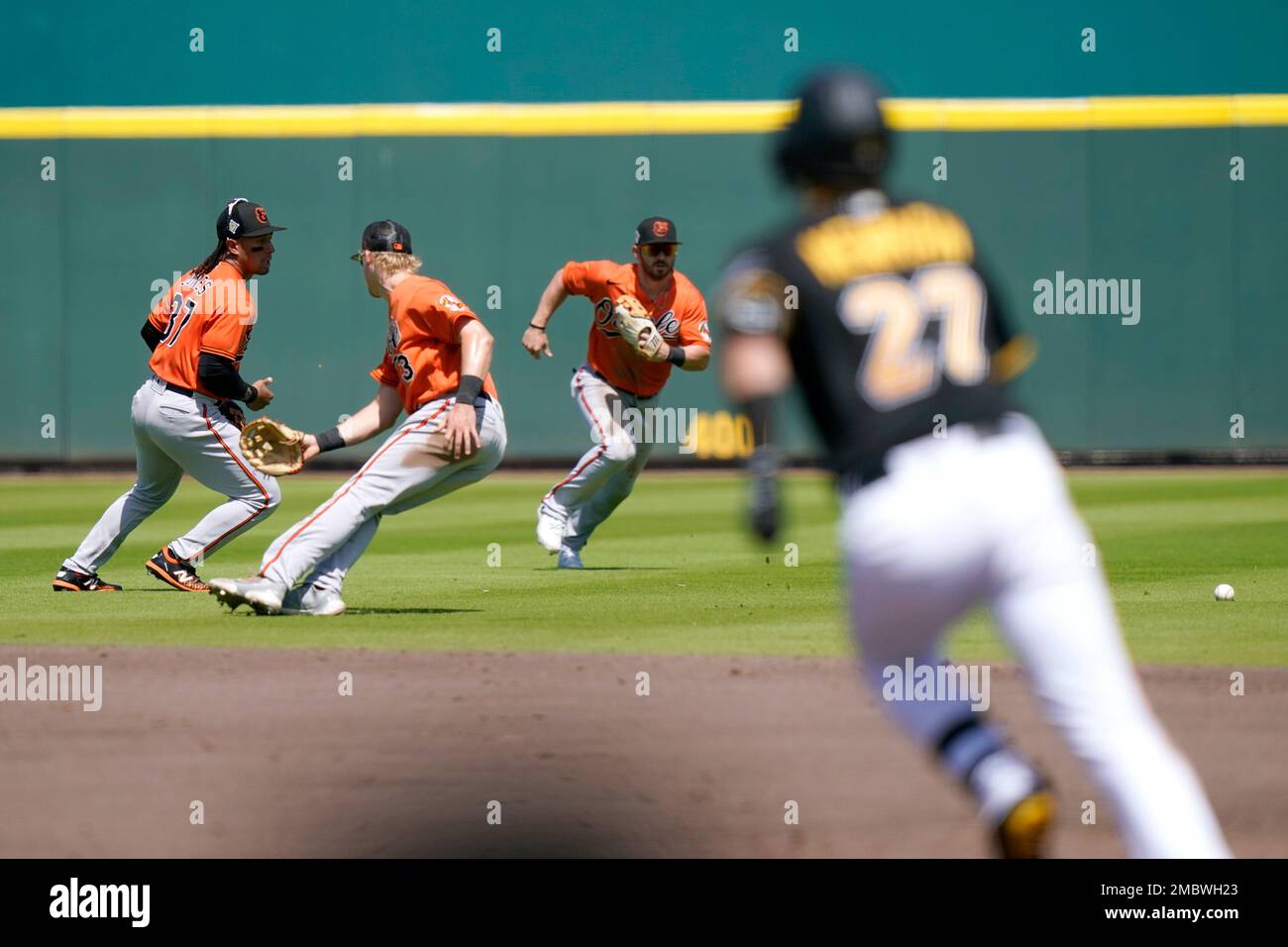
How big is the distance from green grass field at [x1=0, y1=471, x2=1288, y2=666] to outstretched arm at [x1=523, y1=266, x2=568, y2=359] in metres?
1.55

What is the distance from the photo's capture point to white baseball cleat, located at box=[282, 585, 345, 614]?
8.95 meters

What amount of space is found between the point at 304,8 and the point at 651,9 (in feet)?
15.7

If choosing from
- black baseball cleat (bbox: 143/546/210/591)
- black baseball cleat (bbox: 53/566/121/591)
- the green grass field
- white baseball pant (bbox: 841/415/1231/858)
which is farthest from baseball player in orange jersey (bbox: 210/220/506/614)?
white baseball pant (bbox: 841/415/1231/858)

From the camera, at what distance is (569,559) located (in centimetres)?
1172

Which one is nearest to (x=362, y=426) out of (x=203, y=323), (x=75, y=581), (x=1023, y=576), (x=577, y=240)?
(x=203, y=323)

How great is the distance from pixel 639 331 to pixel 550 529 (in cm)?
148

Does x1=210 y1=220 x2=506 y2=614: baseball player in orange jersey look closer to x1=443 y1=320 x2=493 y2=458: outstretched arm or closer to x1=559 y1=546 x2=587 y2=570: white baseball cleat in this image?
x1=443 y1=320 x2=493 y2=458: outstretched arm

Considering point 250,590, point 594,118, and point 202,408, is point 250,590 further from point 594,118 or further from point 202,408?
point 594,118

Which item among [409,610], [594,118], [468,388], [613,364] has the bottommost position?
[409,610]

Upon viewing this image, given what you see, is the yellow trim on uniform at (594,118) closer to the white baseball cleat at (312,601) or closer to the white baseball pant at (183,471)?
the white baseball pant at (183,471)

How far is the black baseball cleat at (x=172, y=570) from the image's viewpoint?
10.2 m

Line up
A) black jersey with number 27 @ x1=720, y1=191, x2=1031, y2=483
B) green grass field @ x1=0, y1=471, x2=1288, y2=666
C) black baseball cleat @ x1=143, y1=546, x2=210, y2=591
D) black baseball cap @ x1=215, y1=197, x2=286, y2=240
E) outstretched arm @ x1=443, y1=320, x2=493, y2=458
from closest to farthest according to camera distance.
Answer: black jersey with number 27 @ x1=720, y1=191, x2=1031, y2=483
green grass field @ x1=0, y1=471, x2=1288, y2=666
outstretched arm @ x1=443, y1=320, x2=493, y2=458
black baseball cap @ x1=215, y1=197, x2=286, y2=240
black baseball cleat @ x1=143, y1=546, x2=210, y2=591

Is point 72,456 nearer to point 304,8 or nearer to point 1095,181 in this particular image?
point 304,8
